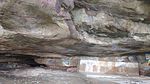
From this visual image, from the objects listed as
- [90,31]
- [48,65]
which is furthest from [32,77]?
[90,31]

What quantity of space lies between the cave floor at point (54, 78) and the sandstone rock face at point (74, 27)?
624 mm

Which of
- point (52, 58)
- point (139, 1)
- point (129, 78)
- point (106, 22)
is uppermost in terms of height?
point (139, 1)

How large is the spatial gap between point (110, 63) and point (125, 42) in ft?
3.88

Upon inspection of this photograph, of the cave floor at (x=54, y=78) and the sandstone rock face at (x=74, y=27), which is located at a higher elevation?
the sandstone rock face at (x=74, y=27)

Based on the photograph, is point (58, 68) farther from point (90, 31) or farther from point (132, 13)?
point (132, 13)

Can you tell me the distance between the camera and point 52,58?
812 cm

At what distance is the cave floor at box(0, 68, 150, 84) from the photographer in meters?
6.69

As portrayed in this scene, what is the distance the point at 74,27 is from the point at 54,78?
5.39 ft

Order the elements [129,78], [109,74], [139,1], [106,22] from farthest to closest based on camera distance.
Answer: [109,74] < [129,78] < [106,22] < [139,1]

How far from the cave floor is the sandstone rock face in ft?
2.05

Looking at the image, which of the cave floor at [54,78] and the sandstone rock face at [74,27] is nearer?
the sandstone rock face at [74,27]

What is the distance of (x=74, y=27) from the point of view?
6754mm

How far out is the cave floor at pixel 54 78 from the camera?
669cm

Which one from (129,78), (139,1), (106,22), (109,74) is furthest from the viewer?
(109,74)
